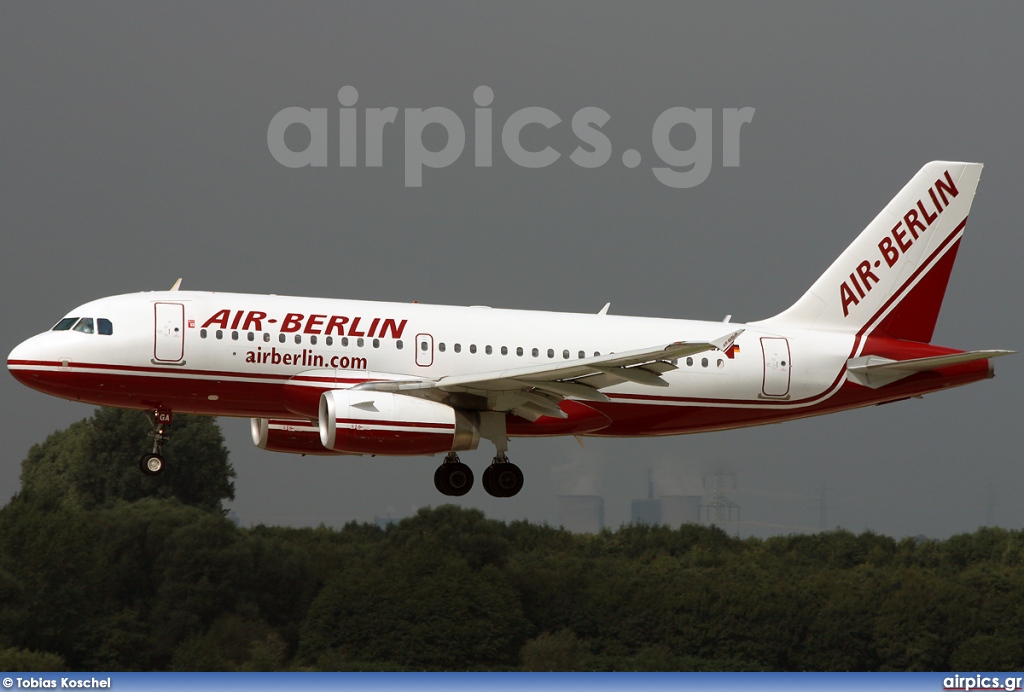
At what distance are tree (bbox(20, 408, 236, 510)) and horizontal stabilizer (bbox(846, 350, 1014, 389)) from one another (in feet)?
271

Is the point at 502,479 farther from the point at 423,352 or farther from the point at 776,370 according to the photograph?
the point at 776,370

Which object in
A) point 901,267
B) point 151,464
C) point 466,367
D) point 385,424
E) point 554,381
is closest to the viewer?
point 385,424

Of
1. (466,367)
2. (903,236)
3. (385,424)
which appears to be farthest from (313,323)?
(903,236)

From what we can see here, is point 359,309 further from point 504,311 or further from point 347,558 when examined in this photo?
point 347,558

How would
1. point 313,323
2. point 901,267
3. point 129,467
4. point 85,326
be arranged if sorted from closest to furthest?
point 85,326 → point 313,323 → point 901,267 → point 129,467

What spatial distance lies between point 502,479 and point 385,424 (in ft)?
15.0

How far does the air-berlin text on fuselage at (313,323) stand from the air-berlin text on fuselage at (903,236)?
43.3 feet

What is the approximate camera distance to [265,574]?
87.2 m

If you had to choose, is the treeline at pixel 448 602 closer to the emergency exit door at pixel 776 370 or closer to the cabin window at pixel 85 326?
the cabin window at pixel 85 326

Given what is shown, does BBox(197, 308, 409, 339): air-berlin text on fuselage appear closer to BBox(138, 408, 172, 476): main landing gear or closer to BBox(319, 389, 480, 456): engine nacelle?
BBox(319, 389, 480, 456): engine nacelle

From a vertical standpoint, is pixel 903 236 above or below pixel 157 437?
above

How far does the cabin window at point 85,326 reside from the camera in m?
33.9

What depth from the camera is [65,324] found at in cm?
3425

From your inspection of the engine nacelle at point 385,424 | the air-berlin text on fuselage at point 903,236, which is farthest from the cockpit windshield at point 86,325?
the air-berlin text on fuselage at point 903,236
